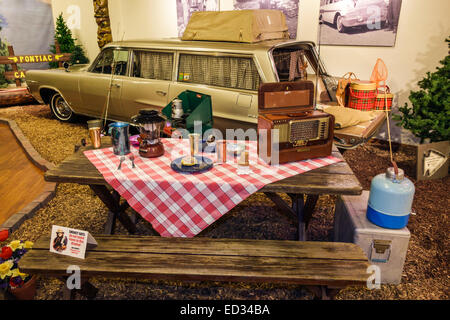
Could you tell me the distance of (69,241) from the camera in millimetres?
1948

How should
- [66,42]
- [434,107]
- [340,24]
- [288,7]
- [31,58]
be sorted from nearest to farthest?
[434,107] → [340,24] → [288,7] → [31,58] → [66,42]

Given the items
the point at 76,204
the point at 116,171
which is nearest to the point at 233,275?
the point at 116,171

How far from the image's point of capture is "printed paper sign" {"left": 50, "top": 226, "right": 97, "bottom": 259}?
193 cm

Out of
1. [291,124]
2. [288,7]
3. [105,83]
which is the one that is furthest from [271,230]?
[288,7]

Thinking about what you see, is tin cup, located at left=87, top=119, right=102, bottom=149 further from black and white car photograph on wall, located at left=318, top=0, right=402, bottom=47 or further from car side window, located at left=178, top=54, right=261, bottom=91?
black and white car photograph on wall, located at left=318, top=0, right=402, bottom=47

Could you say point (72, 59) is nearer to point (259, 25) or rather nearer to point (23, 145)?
point (23, 145)

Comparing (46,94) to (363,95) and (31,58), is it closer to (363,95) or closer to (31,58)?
(31,58)

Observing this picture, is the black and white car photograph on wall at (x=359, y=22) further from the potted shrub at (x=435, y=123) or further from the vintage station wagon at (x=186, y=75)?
the vintage station wagon at (x=186, y=75)

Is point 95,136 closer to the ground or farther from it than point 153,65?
closer to the ground

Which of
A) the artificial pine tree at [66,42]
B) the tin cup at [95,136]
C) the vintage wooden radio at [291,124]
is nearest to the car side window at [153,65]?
the tin cup at [95,136]

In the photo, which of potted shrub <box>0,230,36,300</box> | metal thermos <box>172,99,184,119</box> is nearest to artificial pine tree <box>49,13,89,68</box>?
metal thermos <box>172,99,184,119</box>

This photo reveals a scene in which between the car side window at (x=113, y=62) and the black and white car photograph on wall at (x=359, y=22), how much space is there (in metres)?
3.29

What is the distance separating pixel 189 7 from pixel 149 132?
19.6 ft

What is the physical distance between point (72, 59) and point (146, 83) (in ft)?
21.3
